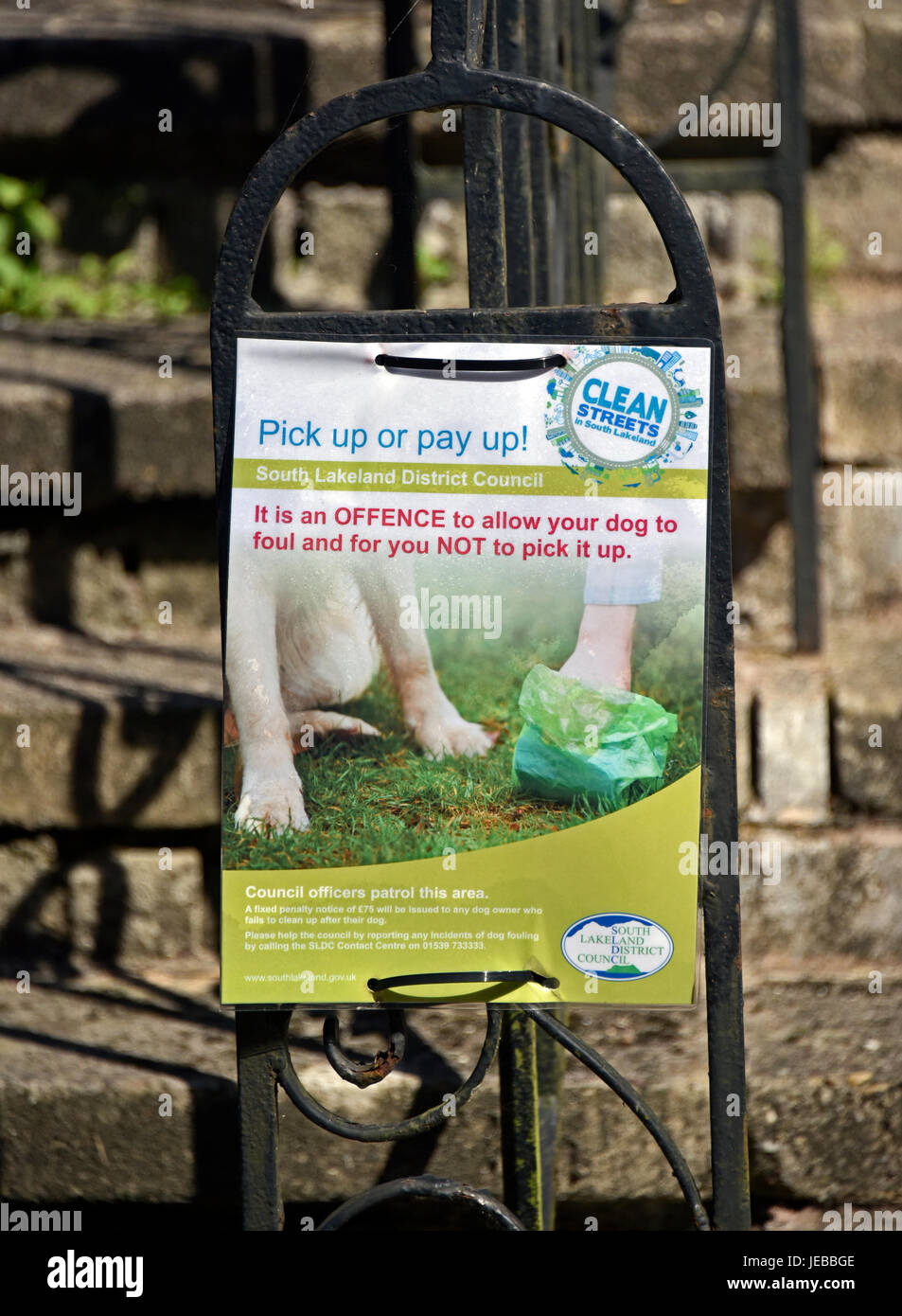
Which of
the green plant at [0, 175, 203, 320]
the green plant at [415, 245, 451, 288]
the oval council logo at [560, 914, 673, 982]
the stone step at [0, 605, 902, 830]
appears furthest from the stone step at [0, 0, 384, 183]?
the oval council logo at [560, 914, 673, 982]

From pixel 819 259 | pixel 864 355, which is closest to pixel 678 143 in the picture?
pixel 819 259

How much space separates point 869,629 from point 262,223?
2.26 metres

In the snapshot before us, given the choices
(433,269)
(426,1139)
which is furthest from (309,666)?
(433,269)

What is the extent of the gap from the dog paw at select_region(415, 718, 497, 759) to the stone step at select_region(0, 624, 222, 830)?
3.42ft

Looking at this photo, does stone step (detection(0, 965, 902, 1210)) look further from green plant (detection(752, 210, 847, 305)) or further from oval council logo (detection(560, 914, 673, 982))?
green plant (detection(752, 210, 847, 305))

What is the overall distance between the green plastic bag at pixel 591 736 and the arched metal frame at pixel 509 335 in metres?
0.09

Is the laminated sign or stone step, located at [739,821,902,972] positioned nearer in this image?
the laminated sign

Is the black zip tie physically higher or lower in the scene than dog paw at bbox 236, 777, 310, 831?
lower

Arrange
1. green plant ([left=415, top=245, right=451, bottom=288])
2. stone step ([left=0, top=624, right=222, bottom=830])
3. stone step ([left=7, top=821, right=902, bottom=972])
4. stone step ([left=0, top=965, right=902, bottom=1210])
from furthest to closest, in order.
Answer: green plant ([left=415, top=245, right=451, bottom=288]) → stone step ([left=7, top=821, right=902, bottom=972]) → stone step ([left=0, top=624, right=222, bottom=830]) → stone step ([left=0, top=965, right=902, bottom=1210])

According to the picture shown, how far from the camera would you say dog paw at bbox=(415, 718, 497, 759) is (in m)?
1.36

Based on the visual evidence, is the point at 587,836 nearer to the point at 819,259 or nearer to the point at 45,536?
the point at 45,536

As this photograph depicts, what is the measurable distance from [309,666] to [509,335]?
1.42 ft

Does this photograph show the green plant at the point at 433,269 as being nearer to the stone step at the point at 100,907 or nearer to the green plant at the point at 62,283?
the green plant at the point at 62,283

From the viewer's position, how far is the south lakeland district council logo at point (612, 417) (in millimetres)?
1315
